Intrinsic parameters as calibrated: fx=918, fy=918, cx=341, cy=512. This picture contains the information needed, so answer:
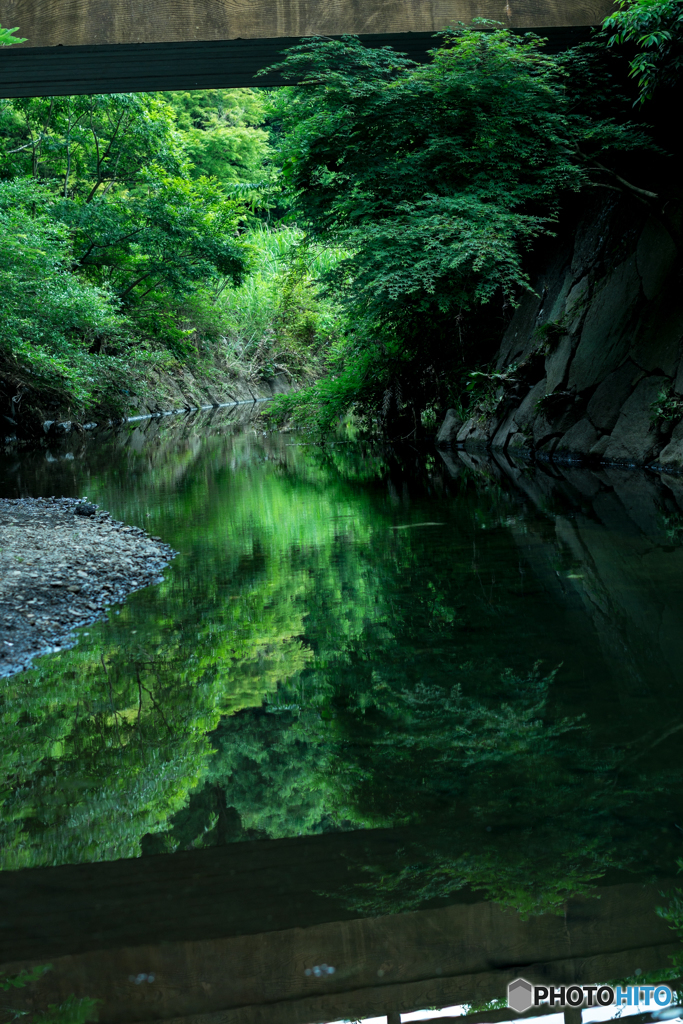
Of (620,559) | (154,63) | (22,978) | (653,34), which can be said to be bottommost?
(620,559)

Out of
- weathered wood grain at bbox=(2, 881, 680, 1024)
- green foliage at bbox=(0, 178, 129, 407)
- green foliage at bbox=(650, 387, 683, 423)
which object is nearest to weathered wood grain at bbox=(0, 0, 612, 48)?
green foliage at bbox=(650, 387, 683, 423)

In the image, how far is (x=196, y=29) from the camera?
9102mm

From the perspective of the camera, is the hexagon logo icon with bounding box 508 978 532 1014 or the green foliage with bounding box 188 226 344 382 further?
the green foliage with bounding box 188 226 344 382

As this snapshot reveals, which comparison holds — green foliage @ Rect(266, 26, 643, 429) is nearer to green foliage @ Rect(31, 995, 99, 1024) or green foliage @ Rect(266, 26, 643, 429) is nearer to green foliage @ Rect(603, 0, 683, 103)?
green foliage @ Rect(603, 0, 683, 103)

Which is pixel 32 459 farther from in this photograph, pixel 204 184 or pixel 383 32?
pixel 204 184

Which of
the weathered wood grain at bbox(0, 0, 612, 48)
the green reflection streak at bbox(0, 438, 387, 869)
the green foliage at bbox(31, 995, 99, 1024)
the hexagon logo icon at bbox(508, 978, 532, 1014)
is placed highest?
the weathered wood grain at bbox(0, 0, 612, 48)

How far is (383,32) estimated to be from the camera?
9.49 m

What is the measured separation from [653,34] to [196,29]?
4.37 meters

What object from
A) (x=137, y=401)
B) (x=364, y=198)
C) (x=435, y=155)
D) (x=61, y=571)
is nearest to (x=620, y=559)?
(x=61, y=571)

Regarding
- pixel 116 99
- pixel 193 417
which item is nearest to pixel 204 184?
pixel 116 99

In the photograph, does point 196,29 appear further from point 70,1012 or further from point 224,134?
point 224,134

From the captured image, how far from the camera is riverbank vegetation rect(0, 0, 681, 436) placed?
1054 centimetres

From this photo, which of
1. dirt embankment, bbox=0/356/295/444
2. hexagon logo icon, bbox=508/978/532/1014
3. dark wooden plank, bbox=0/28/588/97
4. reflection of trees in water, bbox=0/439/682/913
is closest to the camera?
hexagon logo icon, bbox=508/978/532/1014

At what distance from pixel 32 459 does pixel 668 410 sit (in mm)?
10010
